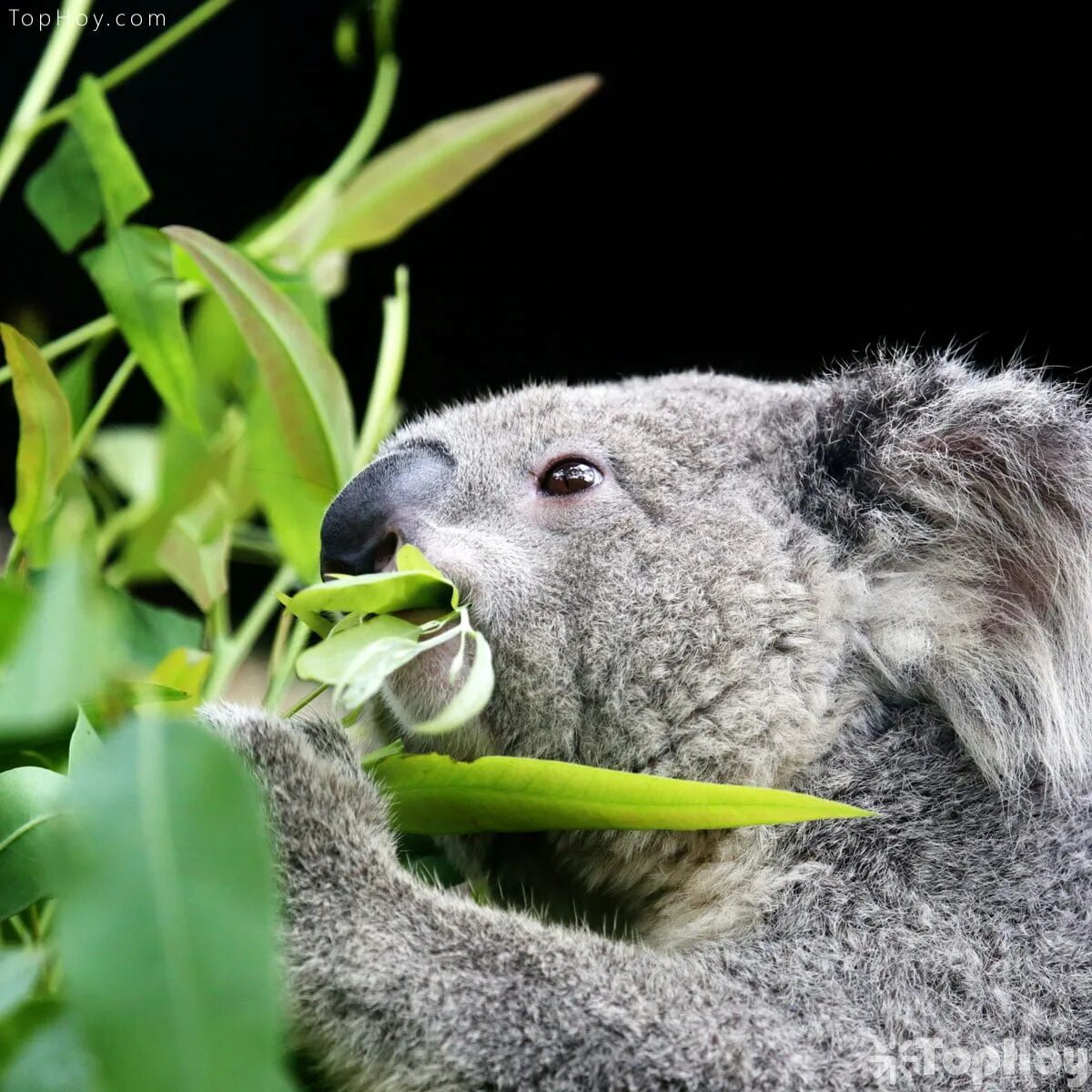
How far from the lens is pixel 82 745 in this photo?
1137 mm

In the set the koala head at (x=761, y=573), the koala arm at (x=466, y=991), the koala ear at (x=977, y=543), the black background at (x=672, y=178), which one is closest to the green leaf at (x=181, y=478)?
the koala head at (x=761, y=573)

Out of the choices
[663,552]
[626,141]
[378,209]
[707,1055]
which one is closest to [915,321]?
[626,141]

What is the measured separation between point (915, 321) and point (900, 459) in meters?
2.92

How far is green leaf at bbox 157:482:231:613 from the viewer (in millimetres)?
1940

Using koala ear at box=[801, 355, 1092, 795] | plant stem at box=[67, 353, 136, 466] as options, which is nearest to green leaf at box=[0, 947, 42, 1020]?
plant stem at box=[67, 353, 136, 466]

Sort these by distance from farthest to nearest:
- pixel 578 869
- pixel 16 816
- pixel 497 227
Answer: pixel 497 227, pixel 578 869, pixel 16 816

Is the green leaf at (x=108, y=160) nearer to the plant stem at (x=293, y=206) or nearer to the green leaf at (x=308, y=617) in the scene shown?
the plant stem at (x=293, y=206)

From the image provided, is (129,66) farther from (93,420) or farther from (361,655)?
(361,655)

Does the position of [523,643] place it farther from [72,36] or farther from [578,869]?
[72,36]

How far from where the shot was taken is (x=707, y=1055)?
4.27 feet

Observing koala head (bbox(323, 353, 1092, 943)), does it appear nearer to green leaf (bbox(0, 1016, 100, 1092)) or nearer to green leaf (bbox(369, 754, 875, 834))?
green leaf (bbox(369, 754, 875, 834))

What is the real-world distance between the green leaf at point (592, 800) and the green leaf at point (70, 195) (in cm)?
106

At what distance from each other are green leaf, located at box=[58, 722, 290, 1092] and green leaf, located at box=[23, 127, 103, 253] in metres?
1.25

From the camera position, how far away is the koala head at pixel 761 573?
161cm
